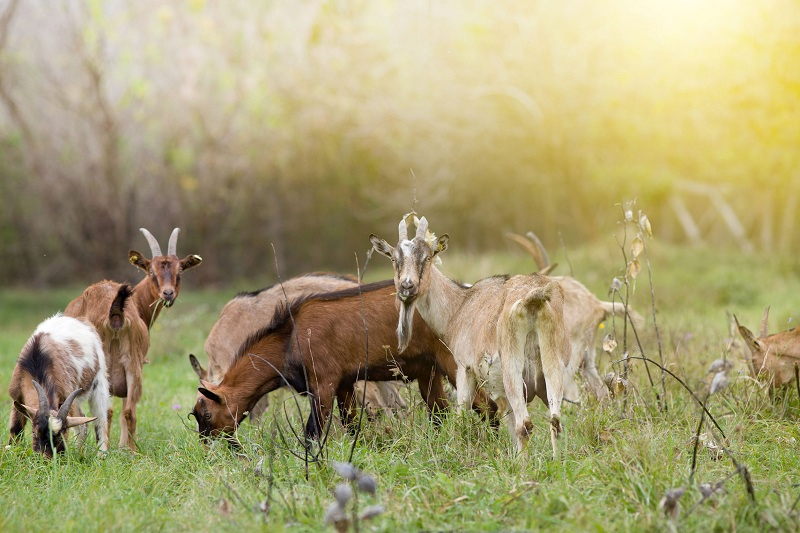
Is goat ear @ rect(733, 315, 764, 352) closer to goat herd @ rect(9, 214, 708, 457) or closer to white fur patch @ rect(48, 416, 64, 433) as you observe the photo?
goat herd @ rect(9, 214, 708, 457)

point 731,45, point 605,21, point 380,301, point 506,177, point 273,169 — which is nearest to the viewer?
point 380,301

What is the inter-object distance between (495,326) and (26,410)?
10.5 feet

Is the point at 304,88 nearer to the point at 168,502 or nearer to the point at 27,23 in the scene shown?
the point at 27,23

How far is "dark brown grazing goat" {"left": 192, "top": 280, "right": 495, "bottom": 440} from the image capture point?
243 inches

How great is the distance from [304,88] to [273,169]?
7.25ft

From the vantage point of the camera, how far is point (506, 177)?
2497 centimetres

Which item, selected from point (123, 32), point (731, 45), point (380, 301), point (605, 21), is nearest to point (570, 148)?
point (605, 21)

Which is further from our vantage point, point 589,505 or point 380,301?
point 380,301

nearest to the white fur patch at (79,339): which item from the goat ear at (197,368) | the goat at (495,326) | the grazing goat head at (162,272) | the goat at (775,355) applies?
the goat ear at (197,368)

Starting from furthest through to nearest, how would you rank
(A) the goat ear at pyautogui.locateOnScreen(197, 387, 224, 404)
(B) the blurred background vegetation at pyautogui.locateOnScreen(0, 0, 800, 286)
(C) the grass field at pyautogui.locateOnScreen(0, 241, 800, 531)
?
1. (B) the blurred background vegetation at pyautogui.locateOnScreen(0, 0, 800, 286)
2. (A) the goat ear at pyautogui.locateOnScreen(197, 387, 224, 404)
3. (C) the grass field at pyautogui.locateOnScreen(0, 241, 800, 531)

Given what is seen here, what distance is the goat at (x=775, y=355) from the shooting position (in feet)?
21.0

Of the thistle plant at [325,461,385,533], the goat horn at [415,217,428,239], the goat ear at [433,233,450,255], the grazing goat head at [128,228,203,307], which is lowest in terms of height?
the thistle plant at [325,461,385,533]

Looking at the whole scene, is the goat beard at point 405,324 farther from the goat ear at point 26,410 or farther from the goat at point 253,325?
the goat ear at point 26,410

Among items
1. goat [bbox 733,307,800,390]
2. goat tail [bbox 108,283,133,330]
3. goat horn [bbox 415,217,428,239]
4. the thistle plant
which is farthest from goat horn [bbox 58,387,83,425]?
goat [bbox 733,307,800,390]
